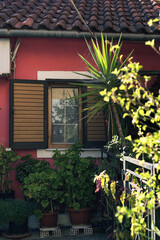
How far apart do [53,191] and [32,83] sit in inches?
78.8

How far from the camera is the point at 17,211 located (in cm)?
504

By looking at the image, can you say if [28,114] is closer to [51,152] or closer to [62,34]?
[51,152]

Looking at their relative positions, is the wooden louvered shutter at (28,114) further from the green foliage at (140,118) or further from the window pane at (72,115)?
the green foliage at (140,118)

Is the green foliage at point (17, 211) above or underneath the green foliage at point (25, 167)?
underneath

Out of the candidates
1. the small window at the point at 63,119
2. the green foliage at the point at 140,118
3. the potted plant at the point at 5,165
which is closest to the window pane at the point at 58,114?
the small window at the point at 63,119

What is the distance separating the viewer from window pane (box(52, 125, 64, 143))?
6.73 meters

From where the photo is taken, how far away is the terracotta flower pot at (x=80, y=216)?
5363mm

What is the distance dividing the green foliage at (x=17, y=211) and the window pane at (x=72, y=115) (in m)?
1.99

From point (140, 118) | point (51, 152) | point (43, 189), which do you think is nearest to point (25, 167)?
point (51, 152)

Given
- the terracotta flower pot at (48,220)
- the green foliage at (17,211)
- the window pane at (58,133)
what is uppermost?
the window pane at (58,133)

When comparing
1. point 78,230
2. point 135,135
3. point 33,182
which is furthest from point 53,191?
point 135,135

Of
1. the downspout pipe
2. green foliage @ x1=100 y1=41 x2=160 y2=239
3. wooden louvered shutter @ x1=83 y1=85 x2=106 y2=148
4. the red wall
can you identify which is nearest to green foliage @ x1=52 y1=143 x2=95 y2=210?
wooden louvered shutter @ x1=83 y1=85 x2=106 y2=148

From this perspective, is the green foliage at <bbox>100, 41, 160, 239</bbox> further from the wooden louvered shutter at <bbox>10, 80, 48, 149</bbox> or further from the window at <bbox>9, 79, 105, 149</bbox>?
the wooden louvered shutter at <bbox>10, 80, 48, 149</bbox>

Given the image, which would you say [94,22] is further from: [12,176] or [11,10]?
[12,176]
